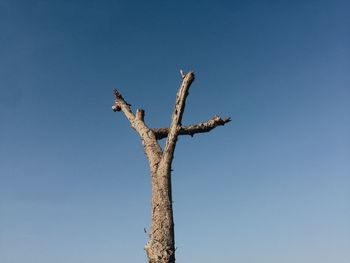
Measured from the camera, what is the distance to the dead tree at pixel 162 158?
8594 mm

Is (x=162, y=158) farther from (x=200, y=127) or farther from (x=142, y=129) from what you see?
(x=200, y=127)

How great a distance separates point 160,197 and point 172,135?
69.5 inches

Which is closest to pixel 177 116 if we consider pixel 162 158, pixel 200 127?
pixel 200 127

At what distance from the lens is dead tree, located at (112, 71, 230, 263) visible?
859 centimetres

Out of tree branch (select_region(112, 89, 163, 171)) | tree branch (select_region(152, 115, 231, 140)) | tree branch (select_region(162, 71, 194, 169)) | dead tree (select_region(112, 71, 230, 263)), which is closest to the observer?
dead tree (select_region(112, 71, 230, 263))

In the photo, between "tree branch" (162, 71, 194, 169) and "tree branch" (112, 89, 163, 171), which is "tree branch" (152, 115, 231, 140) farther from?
"tree branch" (162, 71, 194, 169)

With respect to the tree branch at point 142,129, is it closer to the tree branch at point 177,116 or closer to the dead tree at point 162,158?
the dead tree at point 162,158

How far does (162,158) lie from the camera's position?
9.81 meters

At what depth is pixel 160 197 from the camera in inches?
360

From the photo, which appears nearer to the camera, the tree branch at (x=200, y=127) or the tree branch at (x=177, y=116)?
the tree branch at (x=177, y=116)

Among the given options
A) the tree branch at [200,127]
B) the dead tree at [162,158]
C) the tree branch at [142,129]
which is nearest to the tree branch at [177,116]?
the dead tree at [162,158]

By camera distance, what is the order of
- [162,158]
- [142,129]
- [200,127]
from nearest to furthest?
[162,158], [142,129], [200,127]

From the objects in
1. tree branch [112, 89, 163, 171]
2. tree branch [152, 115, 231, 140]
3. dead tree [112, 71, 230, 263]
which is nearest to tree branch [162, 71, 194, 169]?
dead tree [112, 71, 230, 263]

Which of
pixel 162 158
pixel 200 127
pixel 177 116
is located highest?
pixel 200 127
